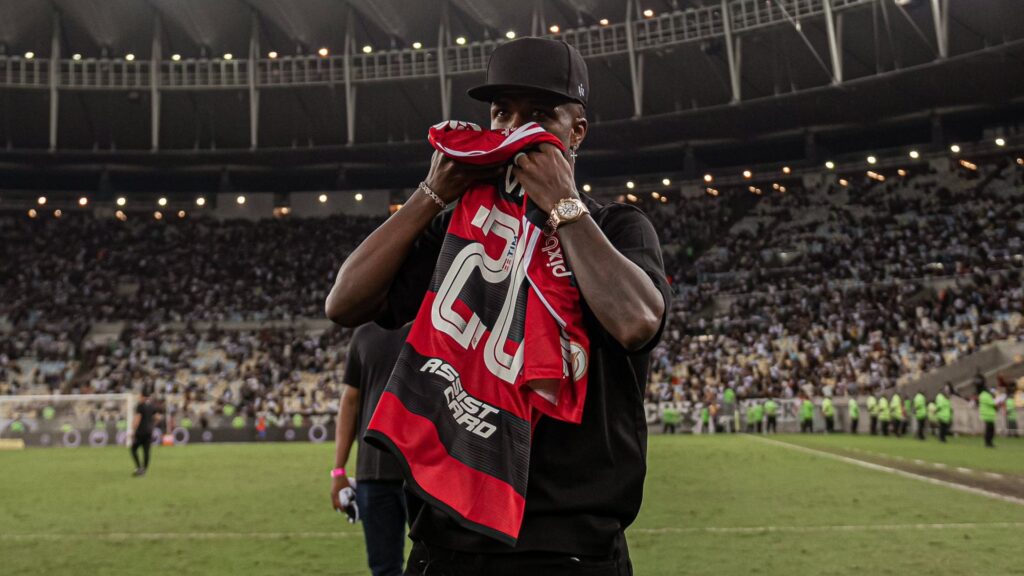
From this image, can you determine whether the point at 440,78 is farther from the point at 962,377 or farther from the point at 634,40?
the point at 962,377

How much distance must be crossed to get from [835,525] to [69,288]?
42.8 m

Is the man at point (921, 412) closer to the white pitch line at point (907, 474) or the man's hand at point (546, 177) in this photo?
the white pitch line at point (907, 474)

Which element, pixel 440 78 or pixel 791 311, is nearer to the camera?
pixel 791 311

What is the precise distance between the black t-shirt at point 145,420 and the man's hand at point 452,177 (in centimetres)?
1610

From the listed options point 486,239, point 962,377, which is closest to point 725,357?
point 962,377

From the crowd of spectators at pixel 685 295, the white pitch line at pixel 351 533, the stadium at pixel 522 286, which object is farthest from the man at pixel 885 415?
the white pitch line at pixel 351 533

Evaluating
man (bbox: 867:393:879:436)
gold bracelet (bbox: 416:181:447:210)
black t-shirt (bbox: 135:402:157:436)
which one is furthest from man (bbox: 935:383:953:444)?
gold bracelet (bbox: 416:181:447:210)

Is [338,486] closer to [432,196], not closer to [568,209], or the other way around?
[432,196]

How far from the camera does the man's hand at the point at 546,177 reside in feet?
6.25

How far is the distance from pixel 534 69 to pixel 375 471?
3251 mm

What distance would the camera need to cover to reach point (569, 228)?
1.88 m

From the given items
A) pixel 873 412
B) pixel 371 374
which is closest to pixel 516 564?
pixel 371 374

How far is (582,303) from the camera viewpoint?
1.92 meters

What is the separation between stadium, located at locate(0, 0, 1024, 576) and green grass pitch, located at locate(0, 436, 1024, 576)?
8 cm
